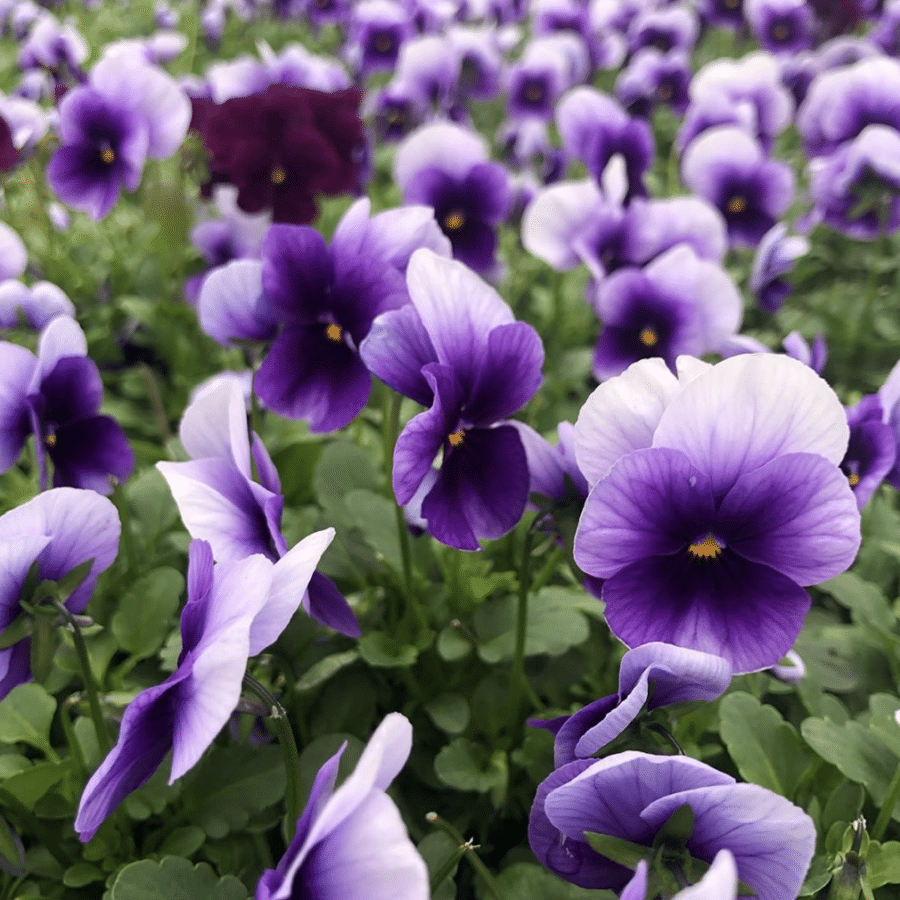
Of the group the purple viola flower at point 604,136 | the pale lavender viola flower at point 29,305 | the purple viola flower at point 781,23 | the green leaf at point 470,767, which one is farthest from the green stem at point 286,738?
the purple viola flower at point 781,23

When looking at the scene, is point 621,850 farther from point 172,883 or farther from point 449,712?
point 449,712

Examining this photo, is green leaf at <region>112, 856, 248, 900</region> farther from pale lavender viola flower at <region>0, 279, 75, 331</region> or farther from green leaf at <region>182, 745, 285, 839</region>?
pale lavender viola flower at <region>0, 279, 75, 331</region>

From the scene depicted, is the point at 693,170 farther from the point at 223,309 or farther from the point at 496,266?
the point at 223,309

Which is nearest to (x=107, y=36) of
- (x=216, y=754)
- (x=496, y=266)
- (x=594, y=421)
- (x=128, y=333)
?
(x=128, y=333)

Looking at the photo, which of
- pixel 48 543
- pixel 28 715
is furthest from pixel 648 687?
pixel 28 715

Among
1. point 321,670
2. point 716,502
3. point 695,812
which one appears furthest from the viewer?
point 321,670

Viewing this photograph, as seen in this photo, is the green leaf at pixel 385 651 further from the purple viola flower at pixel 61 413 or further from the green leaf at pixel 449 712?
the purple viola flower at pixel 61 413
